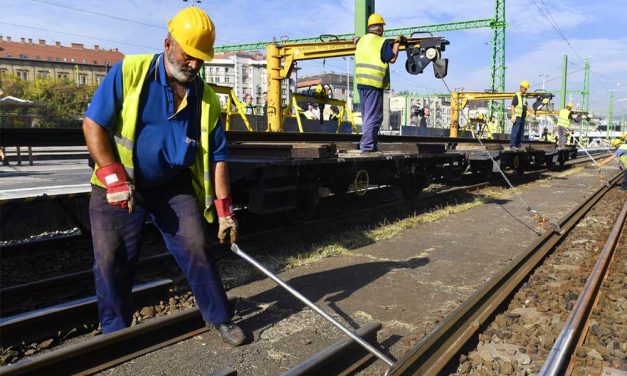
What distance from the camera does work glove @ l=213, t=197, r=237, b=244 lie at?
3252 mm

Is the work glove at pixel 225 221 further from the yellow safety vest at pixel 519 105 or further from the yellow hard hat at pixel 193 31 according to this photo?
the yellow safety vest at pixel 519 105

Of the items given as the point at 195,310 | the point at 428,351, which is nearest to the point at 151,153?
the point at 195,310

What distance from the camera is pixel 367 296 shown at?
4559 millimetres

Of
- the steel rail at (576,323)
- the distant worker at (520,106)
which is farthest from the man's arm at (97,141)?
the distant worker at (520,106)

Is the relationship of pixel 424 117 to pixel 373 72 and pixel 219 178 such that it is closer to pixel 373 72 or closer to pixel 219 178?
pixel 373 72

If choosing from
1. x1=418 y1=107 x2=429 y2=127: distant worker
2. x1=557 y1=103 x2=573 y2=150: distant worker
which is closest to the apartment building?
x1=418 y1=107 x2=429 y2=127: distant worker

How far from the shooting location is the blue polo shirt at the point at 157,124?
2801 millimetres

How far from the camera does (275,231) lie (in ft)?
20.7

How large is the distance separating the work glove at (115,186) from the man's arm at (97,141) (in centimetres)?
4

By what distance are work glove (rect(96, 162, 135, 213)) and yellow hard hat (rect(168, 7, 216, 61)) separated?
767 mm

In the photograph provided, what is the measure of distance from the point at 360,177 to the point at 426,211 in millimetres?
2184

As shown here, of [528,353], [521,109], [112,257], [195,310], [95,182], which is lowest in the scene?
[528,353]

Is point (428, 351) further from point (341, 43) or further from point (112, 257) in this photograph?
point (341, 43)

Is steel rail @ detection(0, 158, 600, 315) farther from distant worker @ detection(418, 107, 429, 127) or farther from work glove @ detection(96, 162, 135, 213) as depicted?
distant worker @ detection(418, 107, 429, 127)
